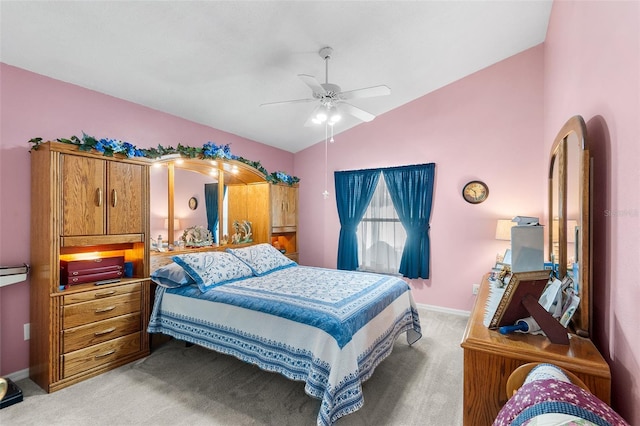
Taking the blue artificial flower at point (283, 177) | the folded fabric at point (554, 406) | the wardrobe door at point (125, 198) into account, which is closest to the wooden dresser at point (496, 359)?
the folded fabric at point (554, 406)

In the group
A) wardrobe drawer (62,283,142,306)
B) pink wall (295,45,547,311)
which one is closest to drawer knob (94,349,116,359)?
wardrobe drawer (62,283,142,306)

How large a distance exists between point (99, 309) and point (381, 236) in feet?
12.0

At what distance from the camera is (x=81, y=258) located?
287 centimetres

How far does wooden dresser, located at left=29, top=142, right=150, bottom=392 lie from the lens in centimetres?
235

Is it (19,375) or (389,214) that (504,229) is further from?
(19,375)

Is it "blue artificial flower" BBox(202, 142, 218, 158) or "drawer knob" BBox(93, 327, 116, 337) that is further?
"blue artificial flower" BBox(202, 142, 218, 158)

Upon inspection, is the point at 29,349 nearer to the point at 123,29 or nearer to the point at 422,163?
the point at 123,29

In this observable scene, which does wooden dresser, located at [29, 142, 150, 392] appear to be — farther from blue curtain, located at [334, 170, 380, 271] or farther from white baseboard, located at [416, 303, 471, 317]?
white baseboard, located at [416, 303, 471, 317]

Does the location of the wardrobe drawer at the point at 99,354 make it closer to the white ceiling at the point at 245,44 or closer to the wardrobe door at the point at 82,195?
the wardrobe door at the point at 82,195

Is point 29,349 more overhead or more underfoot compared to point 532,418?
more underfoot

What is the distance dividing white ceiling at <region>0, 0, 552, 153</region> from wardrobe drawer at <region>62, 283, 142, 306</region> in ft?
6.17

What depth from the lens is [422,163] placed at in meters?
4.36

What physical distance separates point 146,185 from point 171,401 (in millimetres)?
1915

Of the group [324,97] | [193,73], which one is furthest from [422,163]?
[193,73]
